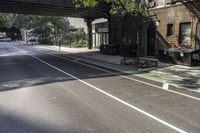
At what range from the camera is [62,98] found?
388 inches

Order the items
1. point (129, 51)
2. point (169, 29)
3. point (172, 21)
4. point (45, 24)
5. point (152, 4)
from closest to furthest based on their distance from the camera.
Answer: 1. point (172, 21)
2. point (169, 29)
3. point (152, 4)
4. point (129, 51)
5. point (45, 24)

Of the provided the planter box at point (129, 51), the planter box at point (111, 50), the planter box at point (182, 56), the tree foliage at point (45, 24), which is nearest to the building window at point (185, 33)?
the planter box at point (182, 56)

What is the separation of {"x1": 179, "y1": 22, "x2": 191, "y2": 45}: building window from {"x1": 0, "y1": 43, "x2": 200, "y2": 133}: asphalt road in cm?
935

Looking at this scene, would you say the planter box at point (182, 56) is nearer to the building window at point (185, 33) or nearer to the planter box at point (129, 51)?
the building window at point (185, 33)

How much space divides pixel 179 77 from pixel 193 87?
2.42 m

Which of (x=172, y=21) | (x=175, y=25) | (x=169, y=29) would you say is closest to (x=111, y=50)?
(x=169, y=29)

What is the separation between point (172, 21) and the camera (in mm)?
22297

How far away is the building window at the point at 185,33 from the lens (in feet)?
68.2

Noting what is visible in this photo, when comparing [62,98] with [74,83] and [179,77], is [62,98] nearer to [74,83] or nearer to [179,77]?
[74,83]

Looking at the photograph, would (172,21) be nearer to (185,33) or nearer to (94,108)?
(185,33)

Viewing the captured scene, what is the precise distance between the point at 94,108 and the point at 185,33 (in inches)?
574

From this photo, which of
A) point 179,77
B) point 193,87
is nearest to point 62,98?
point 193,87

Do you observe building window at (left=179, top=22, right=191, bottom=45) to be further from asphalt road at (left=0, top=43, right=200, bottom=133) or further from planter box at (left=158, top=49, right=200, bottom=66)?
asphalt road at (left=0, top=43, right=200, bottom=133)

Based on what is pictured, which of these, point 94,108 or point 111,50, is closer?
point 94,108
